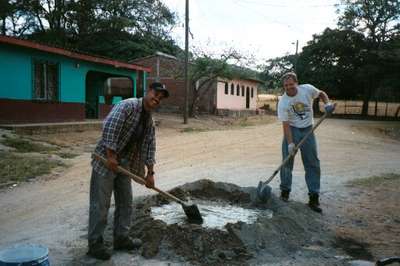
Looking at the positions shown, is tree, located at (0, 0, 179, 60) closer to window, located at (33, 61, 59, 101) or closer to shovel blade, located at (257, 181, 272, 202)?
window, located at (33, 61, 59, 101)

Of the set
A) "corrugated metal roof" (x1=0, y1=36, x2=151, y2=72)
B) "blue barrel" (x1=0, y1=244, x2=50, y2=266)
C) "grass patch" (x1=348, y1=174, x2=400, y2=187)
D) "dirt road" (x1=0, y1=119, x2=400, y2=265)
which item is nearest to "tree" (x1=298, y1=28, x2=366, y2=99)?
"corrugated metal roof" (x1=0, y1=36, x2=151, y2=72)

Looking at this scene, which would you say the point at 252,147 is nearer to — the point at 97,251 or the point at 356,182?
the point at 356,182

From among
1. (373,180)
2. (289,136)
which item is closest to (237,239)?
(289,136)

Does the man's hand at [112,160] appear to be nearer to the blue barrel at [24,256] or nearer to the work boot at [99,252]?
the work boot at [99,252]

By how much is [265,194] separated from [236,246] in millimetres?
1740

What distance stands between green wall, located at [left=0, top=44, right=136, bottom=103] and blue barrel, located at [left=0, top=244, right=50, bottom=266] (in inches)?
526

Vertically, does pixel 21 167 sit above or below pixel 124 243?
below

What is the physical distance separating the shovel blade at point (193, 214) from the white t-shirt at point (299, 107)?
1.96 meters

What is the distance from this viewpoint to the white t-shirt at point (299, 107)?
21.8 feet

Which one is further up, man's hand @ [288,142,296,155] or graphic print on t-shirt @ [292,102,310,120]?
graphic print on t-shirt @ [292,102,310,120]

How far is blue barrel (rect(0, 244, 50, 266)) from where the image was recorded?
3221 mm

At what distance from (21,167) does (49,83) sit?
8.90m

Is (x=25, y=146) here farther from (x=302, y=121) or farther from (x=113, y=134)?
(x=113, y=134)

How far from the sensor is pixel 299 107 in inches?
262
